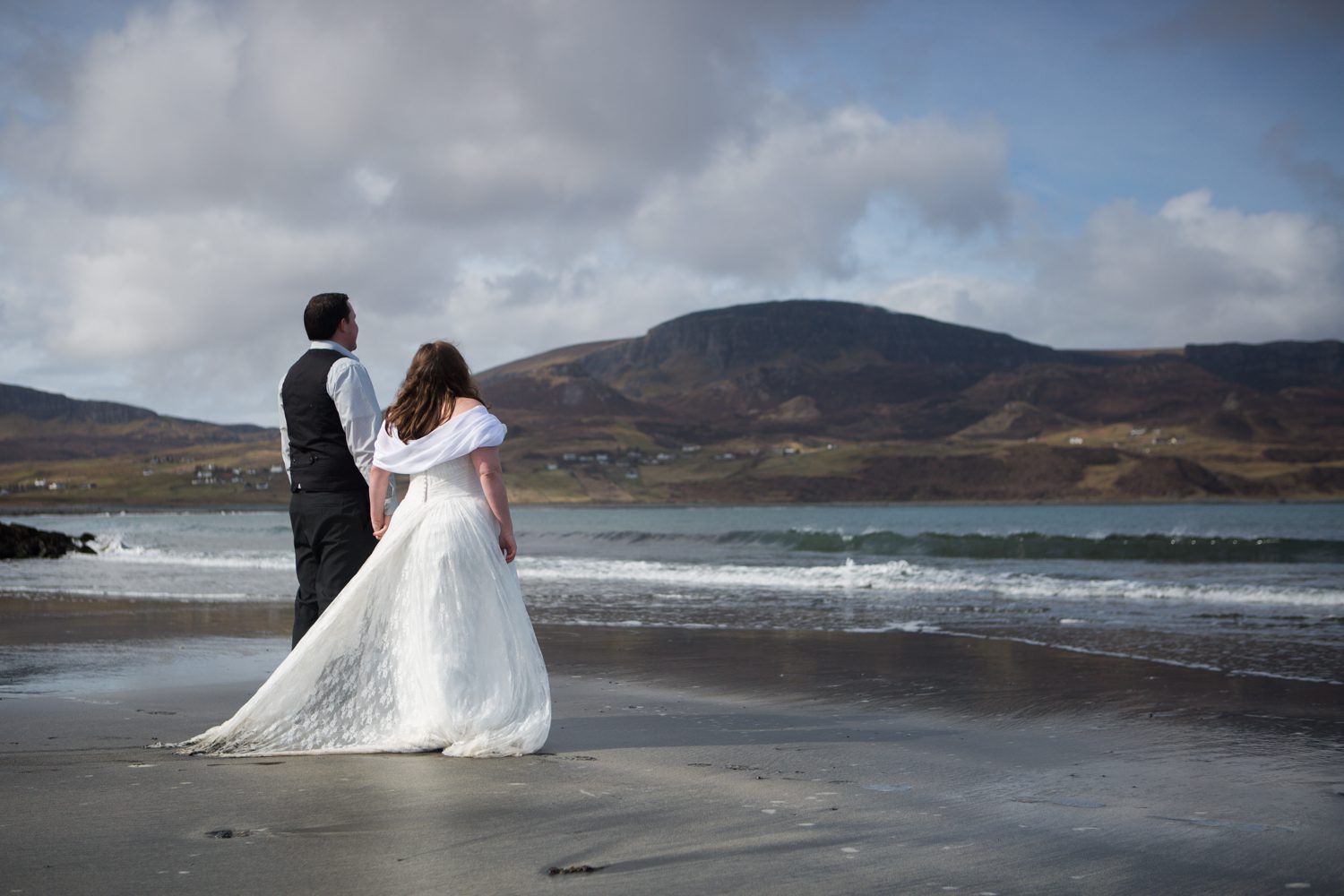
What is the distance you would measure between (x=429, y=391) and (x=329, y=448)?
70 centimetres

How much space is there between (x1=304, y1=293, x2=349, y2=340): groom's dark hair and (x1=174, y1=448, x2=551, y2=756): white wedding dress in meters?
1.08

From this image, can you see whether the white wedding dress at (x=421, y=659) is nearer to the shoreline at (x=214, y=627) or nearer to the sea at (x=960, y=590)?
the shoreline at (x=214, y=627)

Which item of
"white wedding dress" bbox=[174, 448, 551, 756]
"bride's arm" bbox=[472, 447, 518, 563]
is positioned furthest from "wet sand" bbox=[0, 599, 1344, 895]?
"bride's arm" bbox=[472, 447, 518, 563]

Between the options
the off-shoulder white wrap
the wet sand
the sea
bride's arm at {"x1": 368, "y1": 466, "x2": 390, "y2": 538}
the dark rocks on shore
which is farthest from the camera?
the dark rocks on shore

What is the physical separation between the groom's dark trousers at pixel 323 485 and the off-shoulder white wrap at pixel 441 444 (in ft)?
1.16

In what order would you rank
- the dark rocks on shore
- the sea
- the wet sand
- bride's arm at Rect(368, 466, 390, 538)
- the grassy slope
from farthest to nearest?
1. the grassy slope
2. the dark rocks on shore
3. the sea
4. bride's arm at Rect(368, 466, 390, 538)
5. the wet sand

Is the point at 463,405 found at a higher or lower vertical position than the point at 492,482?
higher

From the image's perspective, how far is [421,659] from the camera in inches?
230

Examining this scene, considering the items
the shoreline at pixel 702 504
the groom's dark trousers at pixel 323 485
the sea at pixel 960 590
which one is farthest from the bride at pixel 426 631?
the shoreline at pixel 702 504

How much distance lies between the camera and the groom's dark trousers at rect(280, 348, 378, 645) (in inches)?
242

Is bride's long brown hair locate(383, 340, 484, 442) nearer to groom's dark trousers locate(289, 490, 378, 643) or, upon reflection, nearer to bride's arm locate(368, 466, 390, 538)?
bride's arm locate(368, 466, 390, 538)

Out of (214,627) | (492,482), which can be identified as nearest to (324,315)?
(492,482)

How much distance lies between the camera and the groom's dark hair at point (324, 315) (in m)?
6.21

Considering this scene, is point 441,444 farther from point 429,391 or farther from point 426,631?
point 426,631
